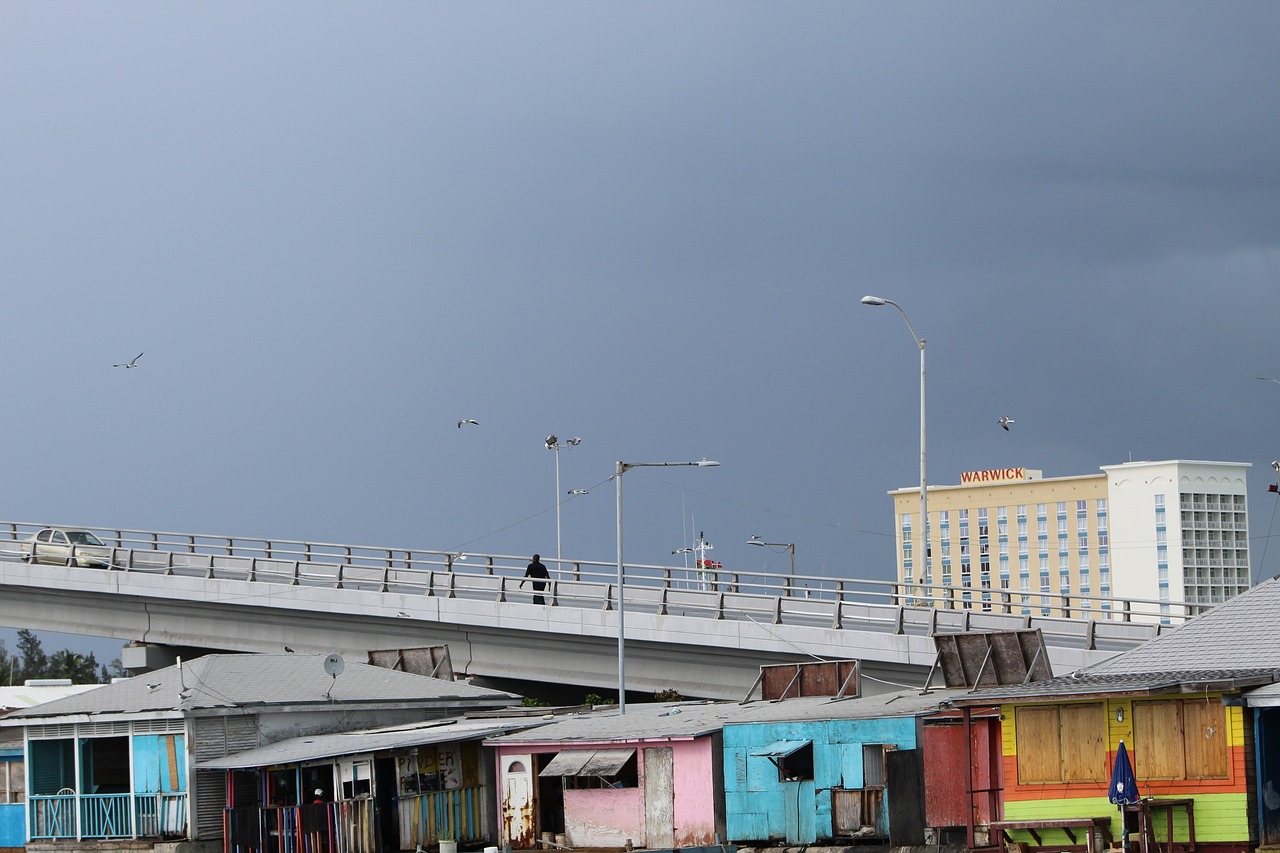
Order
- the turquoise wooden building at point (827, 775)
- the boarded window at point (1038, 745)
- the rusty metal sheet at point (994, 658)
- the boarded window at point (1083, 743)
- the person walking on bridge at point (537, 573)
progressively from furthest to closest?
the person walking on bridge at point (537, 573) < the rusty metal sheet at point (994, 658) < the turquoise wooden building at point (827, 775) < the boarded window at point (1038, 745) < the boarded window at point (1083, 743)

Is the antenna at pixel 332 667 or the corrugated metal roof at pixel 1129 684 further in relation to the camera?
the antenna at pixel 332 667

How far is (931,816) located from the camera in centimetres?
2766

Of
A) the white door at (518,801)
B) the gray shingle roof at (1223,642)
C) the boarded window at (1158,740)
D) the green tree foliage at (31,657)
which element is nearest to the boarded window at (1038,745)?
the boarded window at (1158,740)

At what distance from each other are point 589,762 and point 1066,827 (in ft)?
29.6

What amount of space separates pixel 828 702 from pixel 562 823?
5.53 meters

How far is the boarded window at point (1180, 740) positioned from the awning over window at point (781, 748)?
609cm

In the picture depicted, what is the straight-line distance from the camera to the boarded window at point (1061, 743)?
2427 cm

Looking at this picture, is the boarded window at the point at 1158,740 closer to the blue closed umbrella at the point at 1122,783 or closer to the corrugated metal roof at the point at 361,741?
the blue closed umbrella at the point at 1122,783

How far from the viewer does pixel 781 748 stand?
28.1 meters

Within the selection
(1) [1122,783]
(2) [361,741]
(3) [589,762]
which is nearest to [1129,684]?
(1) [1122,783]

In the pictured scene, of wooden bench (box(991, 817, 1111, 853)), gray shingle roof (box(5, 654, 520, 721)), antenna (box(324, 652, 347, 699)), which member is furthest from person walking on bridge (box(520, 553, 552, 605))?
wooden bench (box(991, 817, 1111, 853))

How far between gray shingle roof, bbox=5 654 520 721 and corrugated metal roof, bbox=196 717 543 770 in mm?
1062

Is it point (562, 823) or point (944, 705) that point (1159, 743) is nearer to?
point (944, 705)

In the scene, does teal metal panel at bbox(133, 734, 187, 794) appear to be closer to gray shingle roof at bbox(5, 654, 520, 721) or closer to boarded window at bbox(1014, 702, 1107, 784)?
gray shingle roof at bbox(5, 654, 520, 721)
